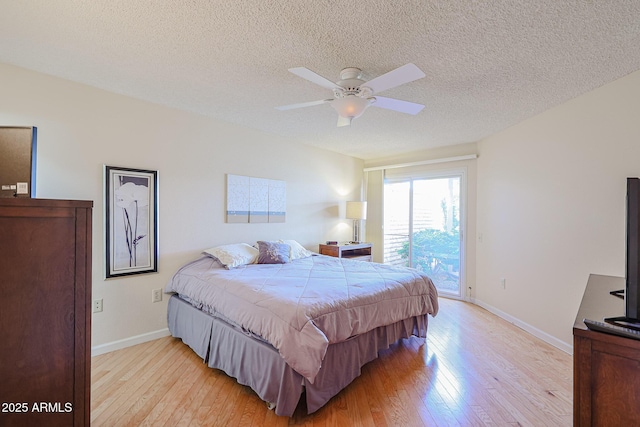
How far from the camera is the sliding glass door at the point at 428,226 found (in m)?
4.32

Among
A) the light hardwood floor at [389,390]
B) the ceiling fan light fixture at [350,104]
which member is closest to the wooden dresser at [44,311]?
the light hardwood floor at [389,390]

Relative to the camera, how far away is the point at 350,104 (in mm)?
2035

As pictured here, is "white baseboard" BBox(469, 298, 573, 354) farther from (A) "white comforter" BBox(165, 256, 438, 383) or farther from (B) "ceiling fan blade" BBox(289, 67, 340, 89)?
(B) "ceiling fan blade" BBox(289, 67, 340, 89)

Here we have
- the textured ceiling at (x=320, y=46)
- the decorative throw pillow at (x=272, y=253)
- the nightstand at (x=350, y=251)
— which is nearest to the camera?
the textured ceiling at (x=320, y=46)

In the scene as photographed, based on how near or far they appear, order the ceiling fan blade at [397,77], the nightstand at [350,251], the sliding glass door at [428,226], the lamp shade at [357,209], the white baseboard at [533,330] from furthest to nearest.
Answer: the lamp shade at [357,209]
the sliding glass door at [428,226]
the nightstand at [350,251]
the white baseboard at [533,330]
the ceiling fan blade at [397,77]

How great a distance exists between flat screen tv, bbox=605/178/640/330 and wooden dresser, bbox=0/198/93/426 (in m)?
1.98

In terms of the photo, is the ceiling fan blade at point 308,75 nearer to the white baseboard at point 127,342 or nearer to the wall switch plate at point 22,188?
the wall switch plate at point 22,188

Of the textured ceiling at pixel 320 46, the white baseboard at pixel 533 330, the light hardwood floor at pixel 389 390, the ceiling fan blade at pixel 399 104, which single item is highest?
the textured ceiling at pixel 320 46

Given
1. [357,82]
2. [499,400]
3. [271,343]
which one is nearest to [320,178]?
[357,82]

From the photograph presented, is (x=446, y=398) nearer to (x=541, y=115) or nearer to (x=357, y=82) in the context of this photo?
(x=357, y=82)

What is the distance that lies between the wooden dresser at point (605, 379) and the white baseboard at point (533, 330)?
212 cm

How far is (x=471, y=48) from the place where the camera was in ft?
Result: 5.83

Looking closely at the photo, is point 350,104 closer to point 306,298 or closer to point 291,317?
point 306,298

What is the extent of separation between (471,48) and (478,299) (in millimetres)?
3423
